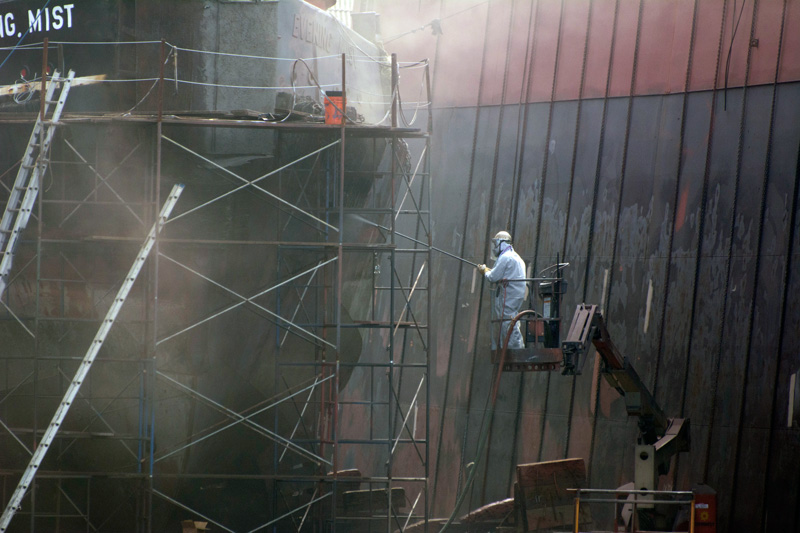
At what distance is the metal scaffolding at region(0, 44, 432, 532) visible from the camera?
12766 millimetres

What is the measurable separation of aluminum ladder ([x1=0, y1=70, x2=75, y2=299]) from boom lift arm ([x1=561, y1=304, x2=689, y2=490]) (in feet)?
25.1

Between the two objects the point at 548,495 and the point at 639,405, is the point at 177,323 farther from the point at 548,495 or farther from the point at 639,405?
the point at 639,405

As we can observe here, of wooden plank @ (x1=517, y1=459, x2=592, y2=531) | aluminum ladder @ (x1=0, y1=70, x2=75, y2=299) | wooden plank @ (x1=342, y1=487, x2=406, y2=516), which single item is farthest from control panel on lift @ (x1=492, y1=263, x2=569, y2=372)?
aluminum ladder @ (x1=0, y1=70, x2=75, y2=299)

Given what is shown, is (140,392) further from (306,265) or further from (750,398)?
(750,398)

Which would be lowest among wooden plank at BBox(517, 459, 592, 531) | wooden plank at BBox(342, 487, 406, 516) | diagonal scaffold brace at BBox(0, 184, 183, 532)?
wooden plank at BBox(342, 487, 406, 516)

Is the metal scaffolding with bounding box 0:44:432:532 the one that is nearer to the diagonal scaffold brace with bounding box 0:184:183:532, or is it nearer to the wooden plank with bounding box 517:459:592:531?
the diagonal scaffold brace with bounding box 0:184:183:532

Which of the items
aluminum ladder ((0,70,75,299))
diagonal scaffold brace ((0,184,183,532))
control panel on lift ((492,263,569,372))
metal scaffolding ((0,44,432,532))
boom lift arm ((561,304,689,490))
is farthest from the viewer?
metal scaffolding ((0,44,432,532))

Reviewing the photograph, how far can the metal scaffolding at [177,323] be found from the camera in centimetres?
1277

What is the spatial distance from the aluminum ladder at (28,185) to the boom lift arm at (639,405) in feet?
25.1

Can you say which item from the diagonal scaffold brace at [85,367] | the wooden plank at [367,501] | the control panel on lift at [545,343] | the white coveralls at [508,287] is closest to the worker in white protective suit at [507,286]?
the white coveralls at [508,287]

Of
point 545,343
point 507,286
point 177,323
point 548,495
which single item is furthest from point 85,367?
point 548,495

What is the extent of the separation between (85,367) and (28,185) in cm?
286

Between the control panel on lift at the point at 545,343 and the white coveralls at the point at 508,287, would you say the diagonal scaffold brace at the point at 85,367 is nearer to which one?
the white coveralls at the point at 508,287

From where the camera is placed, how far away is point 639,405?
11.6 m
